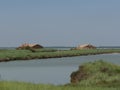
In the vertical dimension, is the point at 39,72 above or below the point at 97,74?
below

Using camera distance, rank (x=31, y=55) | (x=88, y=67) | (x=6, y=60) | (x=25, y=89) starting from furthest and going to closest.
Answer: (x=31, y=55) → (x=6, y=60) → (x=88, y=67) → (x=25, y=89)

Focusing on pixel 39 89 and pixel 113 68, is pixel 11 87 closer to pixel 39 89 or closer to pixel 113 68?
pixel 39 89

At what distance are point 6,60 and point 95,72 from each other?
53542 millimetres

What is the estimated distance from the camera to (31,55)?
8875cm

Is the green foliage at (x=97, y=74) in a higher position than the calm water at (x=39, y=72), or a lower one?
higher

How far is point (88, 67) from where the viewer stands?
29031 mm

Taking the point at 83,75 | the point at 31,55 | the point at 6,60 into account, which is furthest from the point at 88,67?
the point at 31,55

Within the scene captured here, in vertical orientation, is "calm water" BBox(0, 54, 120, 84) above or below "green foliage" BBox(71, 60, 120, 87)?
below

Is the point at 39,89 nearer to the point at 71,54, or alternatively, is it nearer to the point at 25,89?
the point at 25,89

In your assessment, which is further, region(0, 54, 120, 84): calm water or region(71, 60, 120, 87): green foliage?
region(0, 54, 120, 84): calm water

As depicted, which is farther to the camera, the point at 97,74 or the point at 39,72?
the point at 39,72

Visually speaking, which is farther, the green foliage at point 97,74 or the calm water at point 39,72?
the calm water at point 39,72

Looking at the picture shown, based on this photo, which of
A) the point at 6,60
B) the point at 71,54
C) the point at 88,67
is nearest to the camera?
the point at 88,67

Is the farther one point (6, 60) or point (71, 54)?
point (71, 54)
